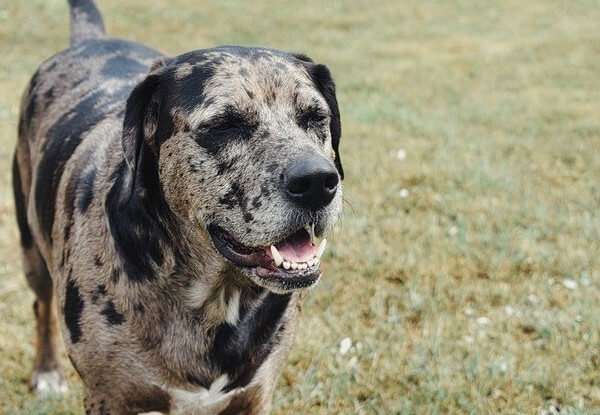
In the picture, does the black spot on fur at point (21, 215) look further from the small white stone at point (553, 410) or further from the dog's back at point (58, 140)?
the small white stone at point (553, 410)

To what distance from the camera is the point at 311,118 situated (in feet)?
9.39

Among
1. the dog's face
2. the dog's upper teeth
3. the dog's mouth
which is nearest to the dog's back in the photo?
the dog's face

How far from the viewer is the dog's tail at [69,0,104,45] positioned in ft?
15.7

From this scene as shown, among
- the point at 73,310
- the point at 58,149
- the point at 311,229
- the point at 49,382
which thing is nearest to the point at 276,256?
the point at 311,229

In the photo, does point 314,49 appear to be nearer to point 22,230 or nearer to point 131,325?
point 22,230

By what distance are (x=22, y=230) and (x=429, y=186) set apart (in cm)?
360

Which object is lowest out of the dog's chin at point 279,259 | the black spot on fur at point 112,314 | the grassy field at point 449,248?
the grassy field at point 449,248

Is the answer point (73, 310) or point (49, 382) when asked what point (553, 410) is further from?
point (49, 382)

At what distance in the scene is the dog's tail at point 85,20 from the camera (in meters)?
4.79

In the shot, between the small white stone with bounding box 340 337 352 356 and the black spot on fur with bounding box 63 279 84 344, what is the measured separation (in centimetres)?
192

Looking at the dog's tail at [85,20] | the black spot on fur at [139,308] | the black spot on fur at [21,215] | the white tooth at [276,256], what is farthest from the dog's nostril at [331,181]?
the dog's tail at [85,20]

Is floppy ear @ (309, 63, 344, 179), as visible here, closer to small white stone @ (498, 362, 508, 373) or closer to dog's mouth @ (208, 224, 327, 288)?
dog's mouth @ (208, 224, 327, 288)

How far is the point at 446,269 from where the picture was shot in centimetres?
523

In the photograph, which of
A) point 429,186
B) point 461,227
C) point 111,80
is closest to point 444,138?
point 429,186
